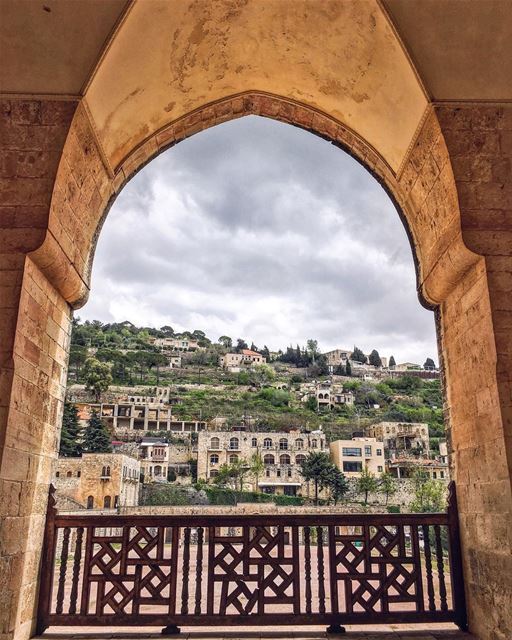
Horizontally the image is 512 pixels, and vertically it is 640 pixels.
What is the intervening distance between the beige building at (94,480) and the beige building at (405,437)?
3694cm

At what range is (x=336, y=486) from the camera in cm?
5212

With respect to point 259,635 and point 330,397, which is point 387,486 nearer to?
point 330,397

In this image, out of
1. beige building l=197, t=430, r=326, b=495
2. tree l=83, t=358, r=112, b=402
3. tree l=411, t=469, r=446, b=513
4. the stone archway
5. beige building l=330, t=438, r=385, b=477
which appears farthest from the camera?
tree l=83, t=358, r=112, b=402

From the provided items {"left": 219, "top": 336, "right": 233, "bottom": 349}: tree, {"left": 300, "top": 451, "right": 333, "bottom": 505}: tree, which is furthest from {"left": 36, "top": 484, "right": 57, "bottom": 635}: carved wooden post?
{"left": 219, "top": 336, "right": 233, "bottom": 349}: tree

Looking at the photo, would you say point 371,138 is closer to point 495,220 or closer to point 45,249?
point 495,220

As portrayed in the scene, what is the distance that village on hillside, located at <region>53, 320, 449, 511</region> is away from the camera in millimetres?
49750

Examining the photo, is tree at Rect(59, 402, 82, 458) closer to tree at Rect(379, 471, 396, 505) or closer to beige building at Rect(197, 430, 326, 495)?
beige building at Rect(197, 430, 326, 495)

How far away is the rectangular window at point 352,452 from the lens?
2267 inches

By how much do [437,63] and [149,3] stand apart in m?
2.37

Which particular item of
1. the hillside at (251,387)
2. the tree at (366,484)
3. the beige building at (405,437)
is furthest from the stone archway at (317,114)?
the hillside at (251,387)

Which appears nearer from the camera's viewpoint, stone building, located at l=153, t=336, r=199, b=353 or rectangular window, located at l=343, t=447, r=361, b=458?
rectangular window, located at l=343, t=447, r=361, b=458

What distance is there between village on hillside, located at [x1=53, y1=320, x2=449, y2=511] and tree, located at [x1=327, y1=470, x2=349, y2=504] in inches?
5.4

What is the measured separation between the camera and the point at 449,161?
4.14 metres

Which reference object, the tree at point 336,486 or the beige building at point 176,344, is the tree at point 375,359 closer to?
the beige building at point 176,344
